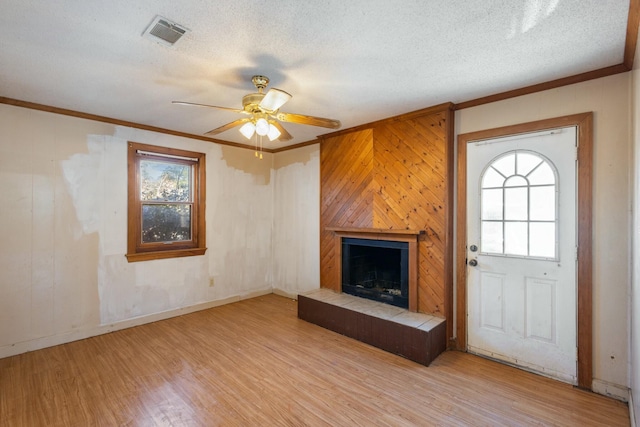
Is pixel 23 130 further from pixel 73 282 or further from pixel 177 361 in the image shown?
pixel 177 361

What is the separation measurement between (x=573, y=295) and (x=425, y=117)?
219 cm

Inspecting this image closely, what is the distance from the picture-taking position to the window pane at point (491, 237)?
114 inches

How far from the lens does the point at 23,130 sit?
10.2 ft

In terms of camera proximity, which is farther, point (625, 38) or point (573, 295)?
point (573, 295)

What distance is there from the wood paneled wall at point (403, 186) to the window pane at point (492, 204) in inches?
12.5

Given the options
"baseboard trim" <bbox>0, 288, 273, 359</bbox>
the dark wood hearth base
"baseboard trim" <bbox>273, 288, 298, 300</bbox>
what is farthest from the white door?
"baseboard trim" <bbox>0, 288, 273, 359</bbox>

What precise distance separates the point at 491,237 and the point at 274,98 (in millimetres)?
2461

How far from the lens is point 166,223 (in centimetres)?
418

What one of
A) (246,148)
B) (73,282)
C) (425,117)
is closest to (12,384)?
(73,282)

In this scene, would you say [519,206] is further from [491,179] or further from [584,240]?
[584,240]

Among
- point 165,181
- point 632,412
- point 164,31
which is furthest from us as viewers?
point 165,181

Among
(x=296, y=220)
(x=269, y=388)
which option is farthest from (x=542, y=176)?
(x=296, y=220)

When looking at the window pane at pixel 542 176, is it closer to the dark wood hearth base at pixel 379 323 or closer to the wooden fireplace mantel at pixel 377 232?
the wooden fireplace mantel at pixel 377 232

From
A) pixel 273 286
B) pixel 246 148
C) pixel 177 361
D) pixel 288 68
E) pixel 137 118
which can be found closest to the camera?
pixel 288 68
